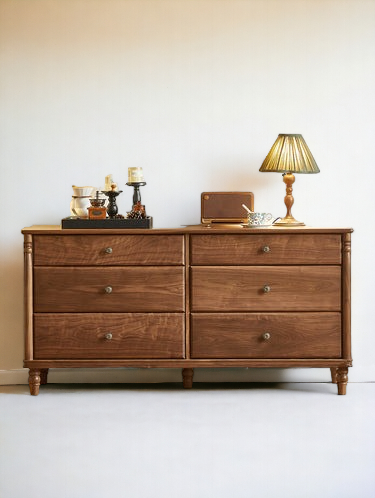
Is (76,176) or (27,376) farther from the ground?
(76,176)

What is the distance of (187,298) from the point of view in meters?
3.70

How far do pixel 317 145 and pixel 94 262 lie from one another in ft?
4.30

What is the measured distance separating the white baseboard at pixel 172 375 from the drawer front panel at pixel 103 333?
40 centimetres

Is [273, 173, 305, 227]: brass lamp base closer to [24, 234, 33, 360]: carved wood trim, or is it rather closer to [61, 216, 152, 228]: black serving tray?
[61, 216, 152, 228]: black serving tray

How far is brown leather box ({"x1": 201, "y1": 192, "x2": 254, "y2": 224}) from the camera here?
12.6 feet

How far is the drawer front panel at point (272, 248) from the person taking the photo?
3.67 metres

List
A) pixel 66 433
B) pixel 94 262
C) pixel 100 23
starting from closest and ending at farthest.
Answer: pixel 66 433
pixel 94 262
pixel 100 23

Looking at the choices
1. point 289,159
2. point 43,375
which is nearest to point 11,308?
point 43,375

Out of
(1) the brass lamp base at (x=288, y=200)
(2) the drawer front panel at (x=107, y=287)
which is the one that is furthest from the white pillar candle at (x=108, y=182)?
(1) the brass lamp base at (x=288, y=200)

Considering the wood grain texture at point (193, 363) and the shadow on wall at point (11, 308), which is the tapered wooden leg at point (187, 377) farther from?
the shadow on wall at point (11, 308)

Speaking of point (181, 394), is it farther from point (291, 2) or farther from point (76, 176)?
point (291, 2)

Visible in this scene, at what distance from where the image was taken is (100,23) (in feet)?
13.2

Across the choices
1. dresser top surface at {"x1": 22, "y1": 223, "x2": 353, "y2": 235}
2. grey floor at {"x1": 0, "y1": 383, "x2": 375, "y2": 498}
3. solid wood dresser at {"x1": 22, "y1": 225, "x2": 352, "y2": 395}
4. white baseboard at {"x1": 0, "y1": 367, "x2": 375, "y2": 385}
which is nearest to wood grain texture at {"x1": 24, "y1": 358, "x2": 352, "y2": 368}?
solid wood dresser at {"x1": 22, "y1": 225, "x2": 352, "y2": 395}

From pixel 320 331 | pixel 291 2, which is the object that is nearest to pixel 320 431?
pixel 320 331
